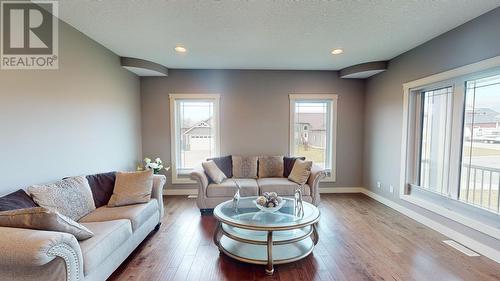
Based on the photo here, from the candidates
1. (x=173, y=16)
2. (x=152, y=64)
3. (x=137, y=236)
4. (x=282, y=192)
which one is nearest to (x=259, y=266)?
(x=137, y=236)

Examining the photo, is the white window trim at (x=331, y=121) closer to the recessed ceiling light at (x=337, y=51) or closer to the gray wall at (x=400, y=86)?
the gray wall at (x=400, y=86)

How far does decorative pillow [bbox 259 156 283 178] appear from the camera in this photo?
14.7 ft

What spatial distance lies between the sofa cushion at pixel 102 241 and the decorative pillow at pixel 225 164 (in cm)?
221

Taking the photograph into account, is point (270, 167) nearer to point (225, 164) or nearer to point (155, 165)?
point (225, 164)

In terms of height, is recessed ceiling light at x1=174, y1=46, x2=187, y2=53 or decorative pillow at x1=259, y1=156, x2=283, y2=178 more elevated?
recessed ceiling light at x1=174, y1=46, x2=187, y2=53

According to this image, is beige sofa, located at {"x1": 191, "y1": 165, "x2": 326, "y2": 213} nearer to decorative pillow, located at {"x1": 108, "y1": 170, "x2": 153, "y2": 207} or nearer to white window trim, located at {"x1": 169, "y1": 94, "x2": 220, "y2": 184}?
decorative pillow, located at {"x1": 108, "y1": 170, "x2": 153, "y2": 207}

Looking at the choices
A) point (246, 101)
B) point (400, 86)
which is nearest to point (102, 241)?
point (246, 101)

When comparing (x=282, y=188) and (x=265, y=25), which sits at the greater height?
(x=265, y=25)

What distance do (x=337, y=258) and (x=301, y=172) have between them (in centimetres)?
167

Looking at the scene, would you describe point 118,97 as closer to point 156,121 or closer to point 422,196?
point 156,121

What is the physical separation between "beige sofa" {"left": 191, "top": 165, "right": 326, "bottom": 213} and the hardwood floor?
36cm

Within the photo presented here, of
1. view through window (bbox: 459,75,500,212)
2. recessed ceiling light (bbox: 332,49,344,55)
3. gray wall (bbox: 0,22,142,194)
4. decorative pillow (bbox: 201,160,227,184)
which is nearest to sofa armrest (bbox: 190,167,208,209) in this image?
decorative pillow (bbox: 201,160,227,184)

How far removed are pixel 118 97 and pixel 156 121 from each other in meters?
1.01

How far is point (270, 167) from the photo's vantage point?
4.51 m
